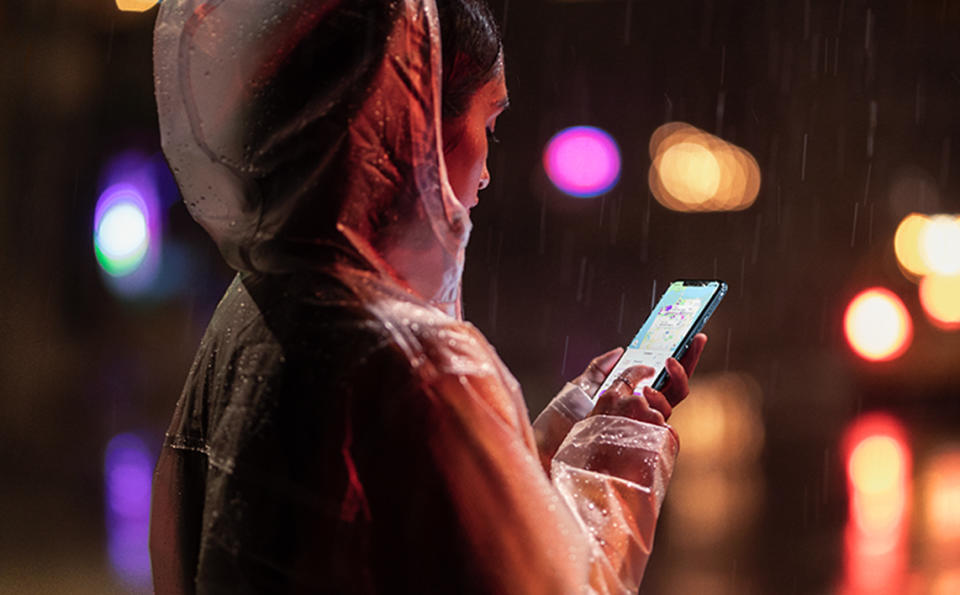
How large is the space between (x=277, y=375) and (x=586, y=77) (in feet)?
26.7

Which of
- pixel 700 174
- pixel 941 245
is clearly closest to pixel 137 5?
pixel 700 174

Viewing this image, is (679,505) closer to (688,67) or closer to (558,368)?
(558,368)

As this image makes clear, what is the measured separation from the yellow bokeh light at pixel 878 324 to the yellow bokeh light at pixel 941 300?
37 cm

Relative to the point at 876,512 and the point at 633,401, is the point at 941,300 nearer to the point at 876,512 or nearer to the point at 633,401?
the point at 876,512

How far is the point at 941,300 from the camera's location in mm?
11328

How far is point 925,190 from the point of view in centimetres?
1116

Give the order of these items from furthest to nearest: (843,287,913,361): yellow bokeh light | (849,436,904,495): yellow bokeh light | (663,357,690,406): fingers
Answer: (843,287,913,361): yellow bokeh light, (849,436,904,495): yellow bokeh light, (663,357,690,406): fingers

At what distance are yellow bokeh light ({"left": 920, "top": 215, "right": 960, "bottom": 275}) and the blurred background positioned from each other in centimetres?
4

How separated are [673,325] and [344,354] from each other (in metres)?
0.81

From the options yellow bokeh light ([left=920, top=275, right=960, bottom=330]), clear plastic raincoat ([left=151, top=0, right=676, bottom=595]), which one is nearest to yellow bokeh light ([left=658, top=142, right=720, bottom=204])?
yellow bokeh light ([left=920, top=275, right=960, bottom=330])

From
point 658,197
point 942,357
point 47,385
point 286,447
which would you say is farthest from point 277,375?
point 942,357

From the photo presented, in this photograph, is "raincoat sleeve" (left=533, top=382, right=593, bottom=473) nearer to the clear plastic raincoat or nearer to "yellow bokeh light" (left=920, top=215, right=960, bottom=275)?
the clear plastic raincoat

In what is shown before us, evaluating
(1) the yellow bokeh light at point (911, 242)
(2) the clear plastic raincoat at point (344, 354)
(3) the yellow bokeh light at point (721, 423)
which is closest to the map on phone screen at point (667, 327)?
(2) the clear plastic raincoat at point (344, 354)

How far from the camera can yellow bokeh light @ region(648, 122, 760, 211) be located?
9977mm
